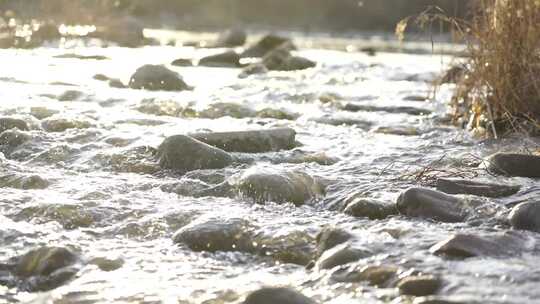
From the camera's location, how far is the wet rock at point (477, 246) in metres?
2.18

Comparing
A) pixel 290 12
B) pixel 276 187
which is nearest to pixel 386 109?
pixel 276 187

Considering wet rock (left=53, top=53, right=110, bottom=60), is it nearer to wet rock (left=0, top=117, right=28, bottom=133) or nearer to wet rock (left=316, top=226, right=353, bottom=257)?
wet rock (left=0, top=117, right=28, bottom=133)

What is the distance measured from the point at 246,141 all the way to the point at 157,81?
113 inches

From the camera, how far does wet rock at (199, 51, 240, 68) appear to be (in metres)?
9.44

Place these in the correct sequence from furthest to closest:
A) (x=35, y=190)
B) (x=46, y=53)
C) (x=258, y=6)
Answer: (x=258, y=6)
(x=46, y=53)
(x=35, y=190)

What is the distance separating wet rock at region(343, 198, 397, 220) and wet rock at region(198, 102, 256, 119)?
243 centimetres

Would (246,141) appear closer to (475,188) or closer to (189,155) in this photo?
(189,155)

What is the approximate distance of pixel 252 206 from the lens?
276cm

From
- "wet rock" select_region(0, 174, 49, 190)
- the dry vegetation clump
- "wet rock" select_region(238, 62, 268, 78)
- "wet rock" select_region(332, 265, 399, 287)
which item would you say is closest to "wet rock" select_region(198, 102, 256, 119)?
→ the dry vegetation clump

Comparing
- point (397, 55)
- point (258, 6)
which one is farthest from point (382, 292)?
point (258, 6)

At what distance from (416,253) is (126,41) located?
1163cm

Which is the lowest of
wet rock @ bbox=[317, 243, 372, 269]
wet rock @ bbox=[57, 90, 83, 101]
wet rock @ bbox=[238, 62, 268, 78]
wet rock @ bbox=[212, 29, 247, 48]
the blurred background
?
wet rock @ bbox=[317, 243, 372, 269]

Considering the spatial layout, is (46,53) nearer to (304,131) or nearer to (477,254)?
(304,131)

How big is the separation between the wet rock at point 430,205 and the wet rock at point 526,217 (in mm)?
158
